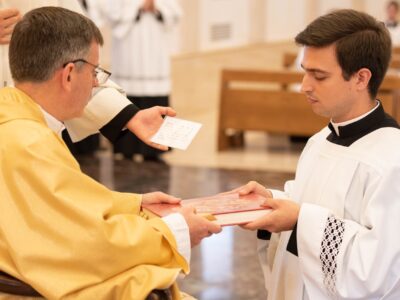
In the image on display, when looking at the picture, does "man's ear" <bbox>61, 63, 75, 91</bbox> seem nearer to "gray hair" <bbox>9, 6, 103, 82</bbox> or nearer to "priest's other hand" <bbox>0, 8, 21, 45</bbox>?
"gray hair" <bbox>9, 6, 103, 82</bbox>

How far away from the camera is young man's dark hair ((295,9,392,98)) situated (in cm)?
256

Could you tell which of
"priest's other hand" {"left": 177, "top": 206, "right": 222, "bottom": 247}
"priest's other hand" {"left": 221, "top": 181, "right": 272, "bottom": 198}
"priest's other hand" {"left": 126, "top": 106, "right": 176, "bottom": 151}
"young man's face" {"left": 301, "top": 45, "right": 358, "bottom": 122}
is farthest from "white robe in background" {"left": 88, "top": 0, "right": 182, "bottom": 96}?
"priest's other hand" {"left": 177, "top": 206, "right": 222, "bottom": 247}

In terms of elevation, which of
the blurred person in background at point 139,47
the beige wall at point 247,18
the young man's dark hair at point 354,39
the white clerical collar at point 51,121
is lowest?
the beige wall at point 247,18

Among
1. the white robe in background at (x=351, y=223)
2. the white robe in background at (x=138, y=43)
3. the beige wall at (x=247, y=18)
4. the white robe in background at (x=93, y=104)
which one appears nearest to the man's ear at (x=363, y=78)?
the white robe in background at (x=351, y=223)

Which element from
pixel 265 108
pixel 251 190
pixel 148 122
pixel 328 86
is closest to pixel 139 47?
pixel 265 108

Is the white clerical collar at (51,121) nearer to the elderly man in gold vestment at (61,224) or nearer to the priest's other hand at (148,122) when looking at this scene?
the elderly man in gold vestment at (61,224)

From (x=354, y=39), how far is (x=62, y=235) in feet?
3.58

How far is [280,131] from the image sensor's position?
28.1ft

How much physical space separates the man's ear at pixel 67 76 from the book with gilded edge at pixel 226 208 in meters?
0.48

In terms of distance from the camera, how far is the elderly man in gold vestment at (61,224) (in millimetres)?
2197

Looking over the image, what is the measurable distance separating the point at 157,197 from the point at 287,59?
24.8ft

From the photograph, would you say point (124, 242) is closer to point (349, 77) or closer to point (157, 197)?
point (157, 197)

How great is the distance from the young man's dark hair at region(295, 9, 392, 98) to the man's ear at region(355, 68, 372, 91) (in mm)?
13

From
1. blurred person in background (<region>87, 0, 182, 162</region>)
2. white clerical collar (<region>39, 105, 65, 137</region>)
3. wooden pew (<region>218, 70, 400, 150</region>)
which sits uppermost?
white clerical collar (<region>39, 105, 65, 137</region>)
